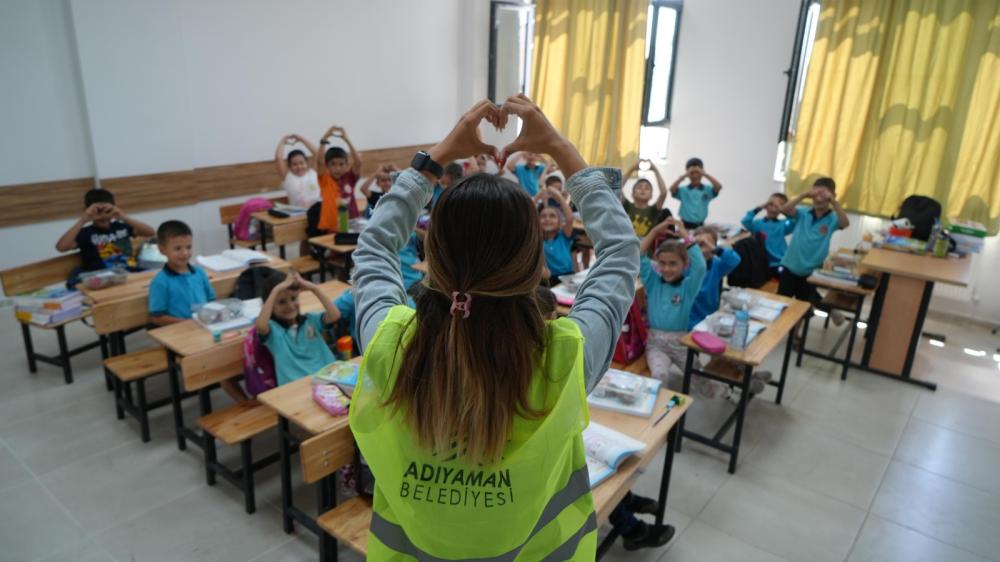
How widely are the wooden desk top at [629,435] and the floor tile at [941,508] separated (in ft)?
5.08

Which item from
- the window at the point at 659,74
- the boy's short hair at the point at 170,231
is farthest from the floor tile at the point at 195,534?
the window at the point at 659,74

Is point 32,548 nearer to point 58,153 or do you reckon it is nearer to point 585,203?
point 585,203

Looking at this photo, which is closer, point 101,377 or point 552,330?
point 552,330

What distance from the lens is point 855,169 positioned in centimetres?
625

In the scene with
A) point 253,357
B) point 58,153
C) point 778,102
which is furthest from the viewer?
point 778,102

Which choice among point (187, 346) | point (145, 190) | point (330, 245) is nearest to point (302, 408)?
point (187, 346)

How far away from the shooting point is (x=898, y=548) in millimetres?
2986

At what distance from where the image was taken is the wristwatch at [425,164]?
44.5 inches

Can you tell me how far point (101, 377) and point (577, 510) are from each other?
423 cm

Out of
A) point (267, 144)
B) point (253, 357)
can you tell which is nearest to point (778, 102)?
point (267, 144)

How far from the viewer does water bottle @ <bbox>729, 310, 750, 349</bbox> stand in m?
3.28

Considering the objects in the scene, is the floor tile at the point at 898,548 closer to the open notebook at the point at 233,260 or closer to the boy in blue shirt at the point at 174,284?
the boy in blue shirt at the point at 174,284

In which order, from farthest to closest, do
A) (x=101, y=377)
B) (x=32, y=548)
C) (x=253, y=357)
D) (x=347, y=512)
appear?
1. (x=101, y=377)
2. (x=253, y=357)
3. (x=32, y=548)
4. (x=347, y=512)

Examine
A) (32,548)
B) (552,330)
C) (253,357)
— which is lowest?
(32,548)
